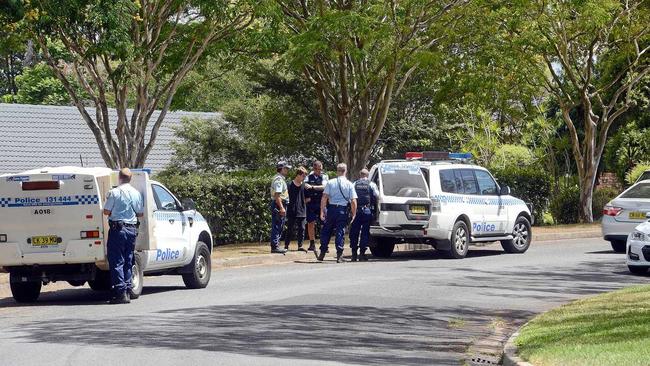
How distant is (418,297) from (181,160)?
28.1 meters

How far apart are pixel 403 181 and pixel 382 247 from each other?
1925 mm

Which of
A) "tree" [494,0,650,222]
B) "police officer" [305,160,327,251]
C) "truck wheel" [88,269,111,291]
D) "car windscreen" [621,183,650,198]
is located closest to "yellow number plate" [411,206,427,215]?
"police officer" [305,160,327,251]

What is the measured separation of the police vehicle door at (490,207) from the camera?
2559 cm

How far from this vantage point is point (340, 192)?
23.7m

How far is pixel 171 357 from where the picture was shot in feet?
36.8

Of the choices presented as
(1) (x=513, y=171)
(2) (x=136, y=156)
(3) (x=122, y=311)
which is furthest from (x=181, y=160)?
(3) (x=122, y=311)

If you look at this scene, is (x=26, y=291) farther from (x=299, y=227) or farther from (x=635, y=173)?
(x=635, y=173)

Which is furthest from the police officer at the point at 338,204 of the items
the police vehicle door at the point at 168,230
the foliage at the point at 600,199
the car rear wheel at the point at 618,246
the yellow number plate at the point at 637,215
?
the foliage at the point at 600,199

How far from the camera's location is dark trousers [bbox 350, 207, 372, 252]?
2420 centimetres

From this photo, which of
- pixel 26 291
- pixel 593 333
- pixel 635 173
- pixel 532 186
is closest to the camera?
pixel 593 333

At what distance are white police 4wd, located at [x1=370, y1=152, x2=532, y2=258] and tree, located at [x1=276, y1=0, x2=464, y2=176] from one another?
3646 millimetres

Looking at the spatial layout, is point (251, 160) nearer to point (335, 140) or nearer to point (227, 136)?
point (227, 136)

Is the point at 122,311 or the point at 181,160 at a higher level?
the point at 181,160

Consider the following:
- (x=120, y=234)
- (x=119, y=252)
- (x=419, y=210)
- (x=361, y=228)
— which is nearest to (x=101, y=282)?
(x=119, y=252)
